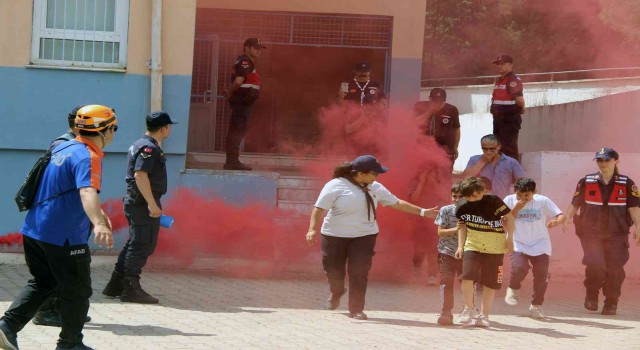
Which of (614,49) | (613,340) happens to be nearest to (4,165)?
(613,340)

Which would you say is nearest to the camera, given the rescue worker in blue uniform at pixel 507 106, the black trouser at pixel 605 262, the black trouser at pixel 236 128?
the black trouser at pixel 605 262

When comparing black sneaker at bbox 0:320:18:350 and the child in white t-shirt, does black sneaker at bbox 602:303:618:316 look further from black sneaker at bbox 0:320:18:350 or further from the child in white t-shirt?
black sneaker at bbox 0:320:18:350

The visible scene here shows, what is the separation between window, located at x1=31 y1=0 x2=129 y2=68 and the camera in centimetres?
1238

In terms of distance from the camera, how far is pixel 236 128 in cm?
1281

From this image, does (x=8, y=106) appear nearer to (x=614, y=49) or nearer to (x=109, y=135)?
(x=109, y=135)

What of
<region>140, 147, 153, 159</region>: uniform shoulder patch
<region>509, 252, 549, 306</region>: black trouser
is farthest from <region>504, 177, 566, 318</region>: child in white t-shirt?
<region>140, 147, 153, 159</region>: uniform shoulder patch

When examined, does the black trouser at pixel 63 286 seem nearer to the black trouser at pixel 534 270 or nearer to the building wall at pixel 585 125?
the black trouser at pixel 534 270

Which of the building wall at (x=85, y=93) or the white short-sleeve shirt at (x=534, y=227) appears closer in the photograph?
the white short-sleeve shirt at (x=534, y=227)

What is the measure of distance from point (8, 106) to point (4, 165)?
74 cm

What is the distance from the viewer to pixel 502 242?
894 centimetres

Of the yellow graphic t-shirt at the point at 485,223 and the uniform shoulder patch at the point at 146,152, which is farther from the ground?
the uniform shoulder patch at the point at 146,152

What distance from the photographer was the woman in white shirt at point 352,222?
9078mm

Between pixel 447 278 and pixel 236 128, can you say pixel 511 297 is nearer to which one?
pixel 447 278

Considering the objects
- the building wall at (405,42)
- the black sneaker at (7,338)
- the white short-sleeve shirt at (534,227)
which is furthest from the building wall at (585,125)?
the black sneaker at (7,338)
